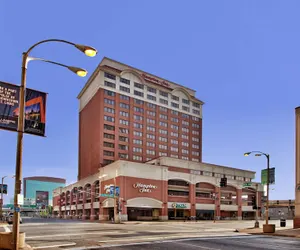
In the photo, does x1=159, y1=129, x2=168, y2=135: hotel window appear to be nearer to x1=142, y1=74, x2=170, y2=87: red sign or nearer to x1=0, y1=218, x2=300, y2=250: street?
x1=142, y1=74, x2=170, y2=87: red sign

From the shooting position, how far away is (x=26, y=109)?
15312 millimetres

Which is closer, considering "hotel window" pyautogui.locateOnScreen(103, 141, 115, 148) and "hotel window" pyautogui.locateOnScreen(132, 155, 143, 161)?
"hotel window" pyautogui.locateOnScreen(103, 141, 115, 148)

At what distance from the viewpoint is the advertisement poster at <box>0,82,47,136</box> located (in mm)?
14391

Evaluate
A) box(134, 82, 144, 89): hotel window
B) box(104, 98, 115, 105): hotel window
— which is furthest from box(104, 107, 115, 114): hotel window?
box(134, 82, 144, 89): hotel window

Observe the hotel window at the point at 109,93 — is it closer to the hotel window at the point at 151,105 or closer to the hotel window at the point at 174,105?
the hotel window at the point at 151,105

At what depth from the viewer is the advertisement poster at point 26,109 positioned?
14.4 meters

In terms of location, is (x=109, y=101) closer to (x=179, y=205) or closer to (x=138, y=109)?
(x=138, y=109)

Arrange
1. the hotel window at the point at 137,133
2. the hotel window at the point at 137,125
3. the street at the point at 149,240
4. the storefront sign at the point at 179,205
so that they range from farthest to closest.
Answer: the hotel window at the point at 137,125 < the hotel window at the point at 137,133 < the storefront sign at the point at 179,205 < the street at the point at 149,240

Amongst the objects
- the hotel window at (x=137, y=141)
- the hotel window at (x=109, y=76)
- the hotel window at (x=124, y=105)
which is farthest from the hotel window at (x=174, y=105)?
the hotel window at (x=109, y=76)

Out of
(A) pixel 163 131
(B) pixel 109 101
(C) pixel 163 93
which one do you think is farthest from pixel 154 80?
(B) pixel 109 101

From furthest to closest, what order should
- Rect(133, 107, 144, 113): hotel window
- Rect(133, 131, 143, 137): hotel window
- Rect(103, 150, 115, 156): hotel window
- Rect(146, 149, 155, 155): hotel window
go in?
Rect(146, 149, 155, 155): hotel window → Rect(133, 107, 144, 113): hotel window → Rect(133, 131, 143, 137): hotel window → Rect(103, 150, 115, 156): hotel window

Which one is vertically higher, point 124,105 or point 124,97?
point 124,97

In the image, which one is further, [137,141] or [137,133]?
[137,133]

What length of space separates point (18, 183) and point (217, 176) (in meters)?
110
